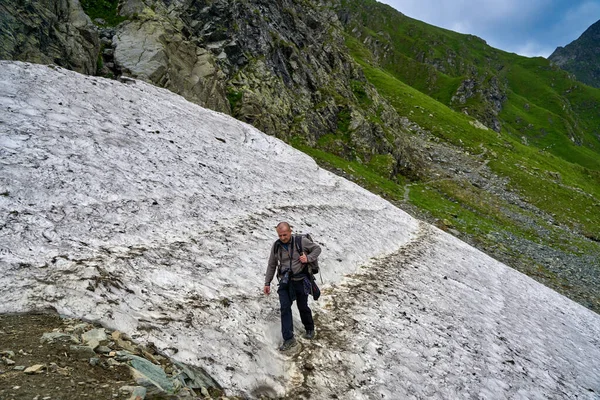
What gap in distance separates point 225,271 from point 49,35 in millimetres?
24318

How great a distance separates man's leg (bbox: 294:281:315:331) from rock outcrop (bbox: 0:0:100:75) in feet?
78.6

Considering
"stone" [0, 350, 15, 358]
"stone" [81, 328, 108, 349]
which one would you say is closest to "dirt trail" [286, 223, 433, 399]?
"stone" [81, 328, 108, 349]

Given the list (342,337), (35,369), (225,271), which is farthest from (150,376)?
(342,337)

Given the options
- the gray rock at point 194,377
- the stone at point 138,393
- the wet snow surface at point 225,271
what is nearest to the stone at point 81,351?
the wet snow surface at point 225,271

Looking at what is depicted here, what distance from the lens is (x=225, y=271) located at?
41.8 ft

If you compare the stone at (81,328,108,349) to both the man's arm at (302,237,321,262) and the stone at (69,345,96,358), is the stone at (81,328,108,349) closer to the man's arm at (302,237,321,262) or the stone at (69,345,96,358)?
the stone at (69,345,96,358)

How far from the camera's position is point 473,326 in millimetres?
15625

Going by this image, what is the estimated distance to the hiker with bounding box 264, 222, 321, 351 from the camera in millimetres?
10320

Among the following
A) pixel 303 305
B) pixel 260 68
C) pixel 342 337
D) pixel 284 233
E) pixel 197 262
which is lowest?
pixel 342 337

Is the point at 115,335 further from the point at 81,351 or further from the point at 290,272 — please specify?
the point at 290,272

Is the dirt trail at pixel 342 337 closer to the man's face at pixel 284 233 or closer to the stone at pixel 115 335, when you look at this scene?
the man's face at pixel 284 233

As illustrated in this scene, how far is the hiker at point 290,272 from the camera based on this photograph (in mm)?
10320

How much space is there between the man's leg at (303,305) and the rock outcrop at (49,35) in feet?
78.6

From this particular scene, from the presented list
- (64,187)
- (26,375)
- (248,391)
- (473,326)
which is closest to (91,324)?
(26,375)
